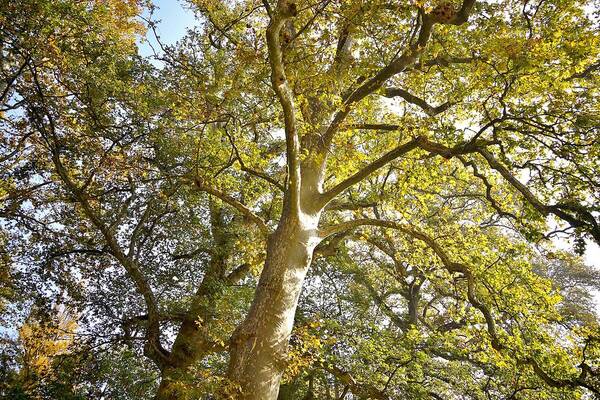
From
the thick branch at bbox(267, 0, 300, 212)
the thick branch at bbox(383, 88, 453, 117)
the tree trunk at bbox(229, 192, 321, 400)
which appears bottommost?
the tree trunk at bbox(229, 192, 321, 400)

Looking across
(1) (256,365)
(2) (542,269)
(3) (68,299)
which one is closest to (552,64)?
(1) (256,365)

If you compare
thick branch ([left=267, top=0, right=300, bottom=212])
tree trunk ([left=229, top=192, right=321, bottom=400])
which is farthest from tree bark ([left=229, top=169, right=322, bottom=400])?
thick branch ([left=267, top=0, right=300, bottom=212])

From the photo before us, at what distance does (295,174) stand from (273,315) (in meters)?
1.71

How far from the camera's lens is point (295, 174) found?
4.62m

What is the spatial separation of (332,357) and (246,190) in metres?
3.91

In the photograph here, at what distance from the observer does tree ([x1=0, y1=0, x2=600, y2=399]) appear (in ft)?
15.0

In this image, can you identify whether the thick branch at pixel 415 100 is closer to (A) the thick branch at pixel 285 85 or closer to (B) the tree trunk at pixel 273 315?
(A) the thick branch at pixel 285 85

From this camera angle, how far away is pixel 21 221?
7.27 meters

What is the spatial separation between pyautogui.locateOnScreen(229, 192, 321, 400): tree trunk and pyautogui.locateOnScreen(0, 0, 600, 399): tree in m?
0.02

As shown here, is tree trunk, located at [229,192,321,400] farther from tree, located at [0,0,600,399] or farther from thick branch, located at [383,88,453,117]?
thick branch, located at [383,88,453,117]

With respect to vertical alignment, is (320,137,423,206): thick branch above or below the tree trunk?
above

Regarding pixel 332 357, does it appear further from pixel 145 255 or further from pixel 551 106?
pixel 551 106

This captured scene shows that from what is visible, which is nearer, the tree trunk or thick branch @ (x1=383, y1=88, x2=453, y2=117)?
the tree trunk

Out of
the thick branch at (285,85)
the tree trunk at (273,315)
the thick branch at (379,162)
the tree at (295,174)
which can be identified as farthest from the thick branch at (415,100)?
the tree trunk at (273,315)
